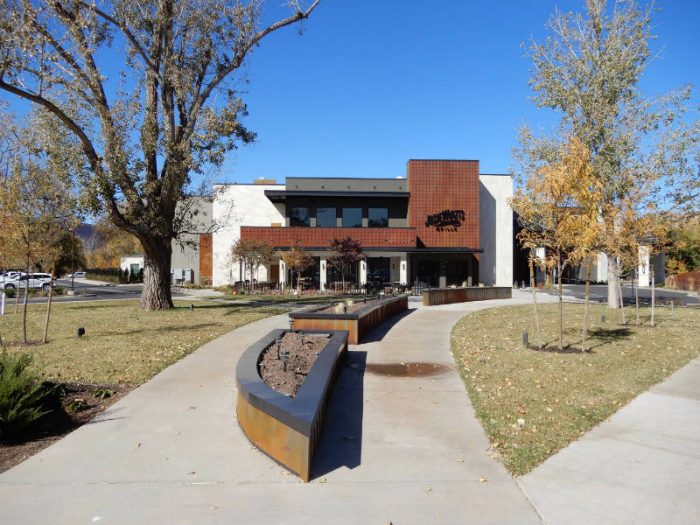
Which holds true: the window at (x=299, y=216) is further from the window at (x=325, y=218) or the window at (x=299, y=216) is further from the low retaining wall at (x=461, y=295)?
the low retaining wall at (x=461, y=295)

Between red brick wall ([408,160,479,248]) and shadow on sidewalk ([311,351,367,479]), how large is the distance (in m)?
30.7

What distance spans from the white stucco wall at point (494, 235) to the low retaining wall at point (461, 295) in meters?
10.5

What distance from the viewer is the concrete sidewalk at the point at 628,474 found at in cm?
411

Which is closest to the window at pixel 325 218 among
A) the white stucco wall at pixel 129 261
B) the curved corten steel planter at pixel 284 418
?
the curved corten steel planter at pixel 284 418

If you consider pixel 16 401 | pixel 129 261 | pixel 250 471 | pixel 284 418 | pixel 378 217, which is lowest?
pixel 250 471

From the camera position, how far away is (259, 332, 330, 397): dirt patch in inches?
268

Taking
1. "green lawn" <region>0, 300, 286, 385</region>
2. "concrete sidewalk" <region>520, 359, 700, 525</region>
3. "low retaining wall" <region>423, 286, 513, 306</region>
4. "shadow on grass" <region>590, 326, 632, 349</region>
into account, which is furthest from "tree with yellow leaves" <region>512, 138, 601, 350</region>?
"low retaining wall" <region>423, 286, 513, 306</region>

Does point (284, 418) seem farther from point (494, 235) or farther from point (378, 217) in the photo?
point (494, 235)

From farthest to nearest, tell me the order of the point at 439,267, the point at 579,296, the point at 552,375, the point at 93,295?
the point at 439,267, the point at 93,295, the point at 579,296, the point at 552,375

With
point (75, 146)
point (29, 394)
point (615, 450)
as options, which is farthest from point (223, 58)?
point (615, 450)

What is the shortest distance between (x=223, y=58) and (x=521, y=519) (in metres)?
18.9

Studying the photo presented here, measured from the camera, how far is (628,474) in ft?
15.7

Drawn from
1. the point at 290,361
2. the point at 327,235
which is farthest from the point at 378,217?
the point at 290,361

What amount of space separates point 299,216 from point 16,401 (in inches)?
1354
